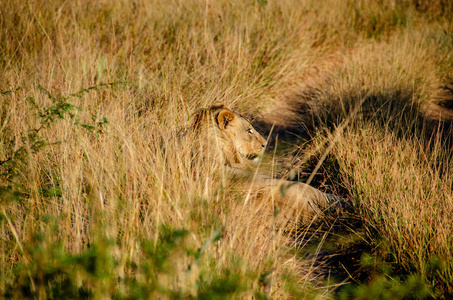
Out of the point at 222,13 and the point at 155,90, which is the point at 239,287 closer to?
the point at 155,90

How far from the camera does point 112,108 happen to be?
399cm

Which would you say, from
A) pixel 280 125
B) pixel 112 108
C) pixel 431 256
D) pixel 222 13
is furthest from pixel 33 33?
pixel 431 256

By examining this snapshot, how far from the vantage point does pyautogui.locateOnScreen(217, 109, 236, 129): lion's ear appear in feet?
13.8

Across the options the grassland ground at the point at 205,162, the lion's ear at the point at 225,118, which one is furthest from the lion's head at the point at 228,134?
the grassland ground at the point at 205,162

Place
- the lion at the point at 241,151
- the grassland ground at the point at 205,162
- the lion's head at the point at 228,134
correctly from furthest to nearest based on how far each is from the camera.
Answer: the lion's head at the point at 228,134
the lion at the point at 241,151
the grassland ground at the point at 205,162

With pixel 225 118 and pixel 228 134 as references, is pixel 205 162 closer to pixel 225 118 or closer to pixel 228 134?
pixel 225 118

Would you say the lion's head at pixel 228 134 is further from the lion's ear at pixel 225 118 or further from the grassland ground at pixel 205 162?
the grassland ground at pixel 205 162

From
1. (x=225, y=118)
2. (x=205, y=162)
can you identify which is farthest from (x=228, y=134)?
(x=205, y=162)

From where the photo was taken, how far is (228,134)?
14.9 ft

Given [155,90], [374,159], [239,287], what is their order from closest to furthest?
[239,287] → [374,159] → [155,90]

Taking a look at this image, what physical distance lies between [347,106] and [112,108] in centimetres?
366

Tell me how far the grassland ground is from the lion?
0.60ft

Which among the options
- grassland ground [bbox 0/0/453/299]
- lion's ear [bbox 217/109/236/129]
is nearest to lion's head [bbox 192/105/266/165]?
lion's ear [bbox 217/109/236/129]

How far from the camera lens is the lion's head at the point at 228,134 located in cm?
414
